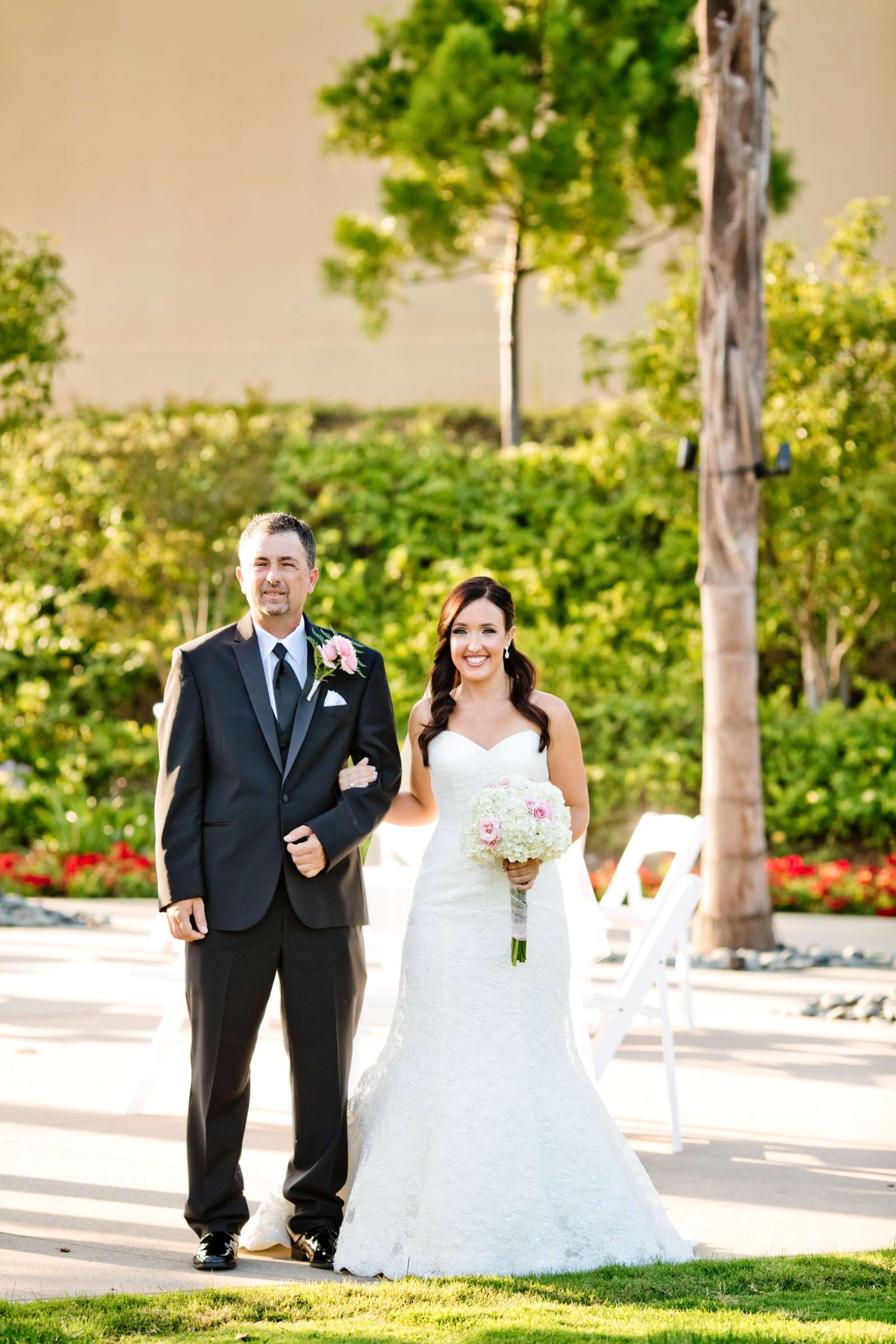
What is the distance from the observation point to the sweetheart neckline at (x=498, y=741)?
14.7 ft

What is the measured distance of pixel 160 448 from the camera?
14500mm

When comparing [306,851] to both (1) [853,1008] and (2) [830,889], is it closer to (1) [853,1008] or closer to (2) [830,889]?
(1) [853,1008]

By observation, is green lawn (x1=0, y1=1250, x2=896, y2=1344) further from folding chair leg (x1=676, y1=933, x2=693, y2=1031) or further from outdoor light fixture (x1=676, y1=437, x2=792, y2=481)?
outdoor light fixture (x1=676, y1=437, x2=792, y2=481)

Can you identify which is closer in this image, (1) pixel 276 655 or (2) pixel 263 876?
(2) pixel 263 876

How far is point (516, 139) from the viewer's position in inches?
651

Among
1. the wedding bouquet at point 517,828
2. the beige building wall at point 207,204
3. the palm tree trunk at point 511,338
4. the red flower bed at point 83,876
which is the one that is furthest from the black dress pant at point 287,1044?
the beige building wall at point 207,204

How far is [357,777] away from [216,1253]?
128 cm

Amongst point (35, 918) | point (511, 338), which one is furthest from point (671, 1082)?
point (511, 338)

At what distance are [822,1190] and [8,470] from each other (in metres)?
13.0

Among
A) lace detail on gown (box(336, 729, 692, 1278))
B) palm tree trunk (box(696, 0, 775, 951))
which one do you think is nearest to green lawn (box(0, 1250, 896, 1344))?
lace detail on gown (box(336, 729, 692, 1278))

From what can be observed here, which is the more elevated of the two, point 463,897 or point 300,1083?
point 463,897

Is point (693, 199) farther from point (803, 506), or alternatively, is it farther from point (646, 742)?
point (646, 742)

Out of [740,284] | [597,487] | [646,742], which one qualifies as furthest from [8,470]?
[740,284]

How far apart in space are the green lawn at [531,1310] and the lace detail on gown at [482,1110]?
0.14 metres
